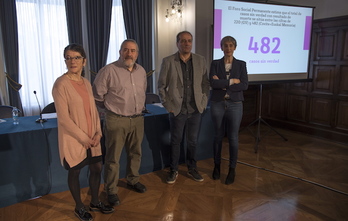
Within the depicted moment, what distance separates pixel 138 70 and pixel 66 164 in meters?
0.94

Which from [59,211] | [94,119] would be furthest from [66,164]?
[59,211]

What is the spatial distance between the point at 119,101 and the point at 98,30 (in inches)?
107

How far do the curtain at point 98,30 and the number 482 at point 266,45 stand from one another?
238 centimetres

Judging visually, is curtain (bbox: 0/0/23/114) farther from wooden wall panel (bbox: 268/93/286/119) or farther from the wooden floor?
wooden wall panel (bbox: 268/93/286/119)

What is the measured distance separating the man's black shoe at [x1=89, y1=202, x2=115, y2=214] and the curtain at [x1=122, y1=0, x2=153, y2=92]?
124 inches

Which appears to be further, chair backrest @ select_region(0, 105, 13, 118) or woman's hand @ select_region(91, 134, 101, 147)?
chair backrest @ select_region(0, 105, 13, 118)

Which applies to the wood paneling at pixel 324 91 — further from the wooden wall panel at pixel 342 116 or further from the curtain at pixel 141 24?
the curtain at pixel 141 24

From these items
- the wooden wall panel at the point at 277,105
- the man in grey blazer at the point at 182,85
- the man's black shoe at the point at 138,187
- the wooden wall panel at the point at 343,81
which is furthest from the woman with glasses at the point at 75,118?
the wooden wall panel at the point at 277,105

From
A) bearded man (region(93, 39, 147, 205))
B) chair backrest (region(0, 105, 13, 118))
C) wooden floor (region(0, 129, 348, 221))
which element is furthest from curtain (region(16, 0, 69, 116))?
bearded man (region(93, 39, 147, 205))

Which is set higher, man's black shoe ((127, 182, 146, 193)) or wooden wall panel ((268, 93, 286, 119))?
wooden wall panel ((268, 93, 286, 119))

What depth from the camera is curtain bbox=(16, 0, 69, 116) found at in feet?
13.2

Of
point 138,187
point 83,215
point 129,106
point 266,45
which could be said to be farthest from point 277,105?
point 83,215

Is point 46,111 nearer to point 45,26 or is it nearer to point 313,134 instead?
point 45,26

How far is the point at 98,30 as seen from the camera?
4.47 meters
